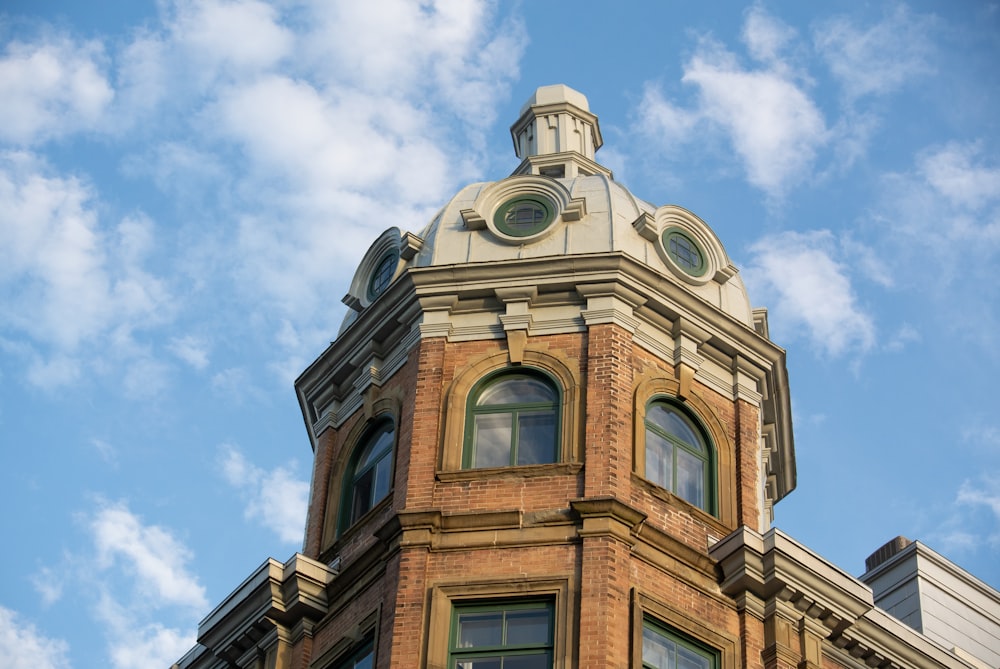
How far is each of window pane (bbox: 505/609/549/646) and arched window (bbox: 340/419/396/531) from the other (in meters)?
4.32

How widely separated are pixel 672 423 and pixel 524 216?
5.06 metres

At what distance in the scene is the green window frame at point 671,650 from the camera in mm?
30406

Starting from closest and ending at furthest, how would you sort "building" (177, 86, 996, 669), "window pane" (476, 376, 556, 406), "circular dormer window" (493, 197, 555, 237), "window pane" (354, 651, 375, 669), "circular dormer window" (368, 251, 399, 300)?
1. "building" (177, 86, 996, 669)
2. "window pane" (354, 651, 375, 669)
3. "window pane" (476, 376, 556, 406)
4. "circular dormer window" (493, 197, 555, 237)
5. "circular dormer window" (368, 251, 399, 300)

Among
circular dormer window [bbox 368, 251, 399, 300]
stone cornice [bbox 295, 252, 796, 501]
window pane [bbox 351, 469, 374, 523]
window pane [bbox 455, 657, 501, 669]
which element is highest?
circular dormer window [bbox 368, 251, 399, 300]

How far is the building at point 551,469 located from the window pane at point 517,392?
0.04 m

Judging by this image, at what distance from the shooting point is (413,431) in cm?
3344

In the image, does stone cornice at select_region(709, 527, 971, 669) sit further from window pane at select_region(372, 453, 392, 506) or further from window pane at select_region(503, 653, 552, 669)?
window pane at select_region(372, 453, 392, 506)

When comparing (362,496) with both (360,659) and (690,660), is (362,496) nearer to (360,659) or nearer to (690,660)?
(360,659)

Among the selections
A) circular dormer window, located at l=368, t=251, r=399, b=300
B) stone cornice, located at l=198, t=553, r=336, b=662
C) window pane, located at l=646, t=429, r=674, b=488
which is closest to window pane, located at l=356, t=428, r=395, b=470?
stone cornice, located at l=198, t=553, r=336, b=662

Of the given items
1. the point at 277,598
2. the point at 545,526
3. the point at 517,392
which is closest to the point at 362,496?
the point at 277,598

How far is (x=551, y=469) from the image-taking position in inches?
1273

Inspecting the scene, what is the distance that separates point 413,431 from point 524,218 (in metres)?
5.34

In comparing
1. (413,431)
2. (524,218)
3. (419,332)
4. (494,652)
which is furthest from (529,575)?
(524,218)

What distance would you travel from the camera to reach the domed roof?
35.9 m
